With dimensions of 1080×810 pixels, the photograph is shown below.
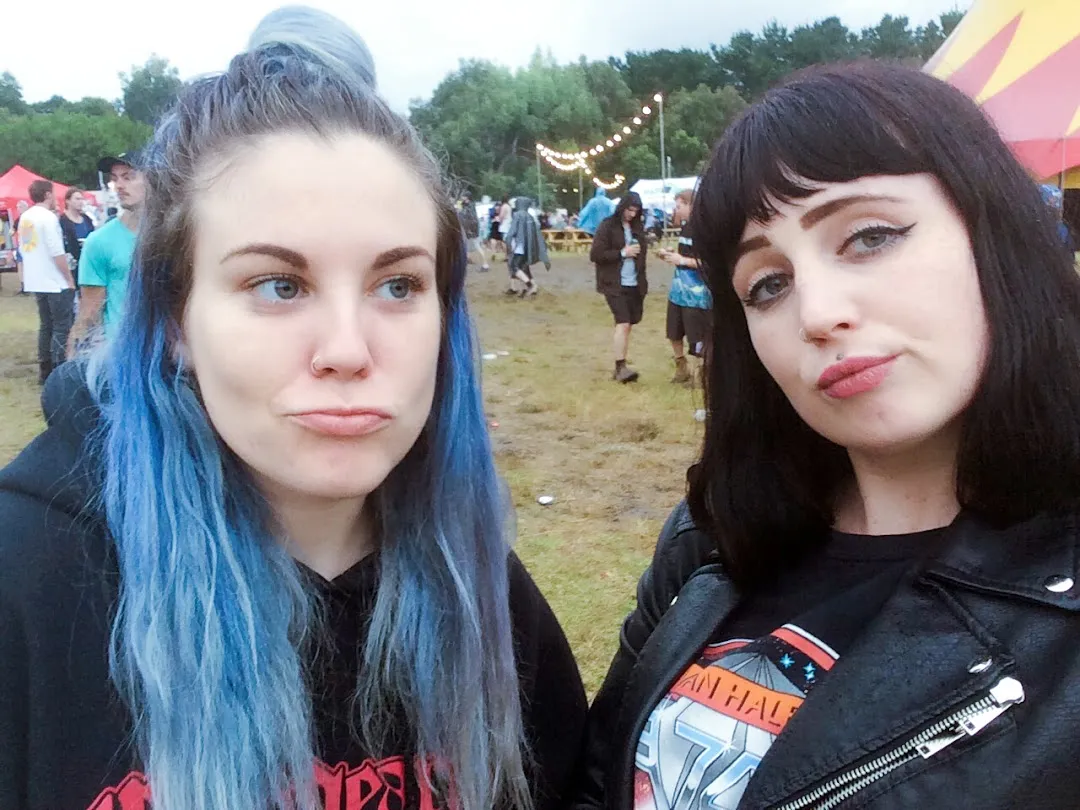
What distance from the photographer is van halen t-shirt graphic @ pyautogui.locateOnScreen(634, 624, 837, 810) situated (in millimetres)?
1167

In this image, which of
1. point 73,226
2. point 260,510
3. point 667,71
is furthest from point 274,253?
point 667,71

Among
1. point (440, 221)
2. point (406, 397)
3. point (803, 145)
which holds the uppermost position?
point (803, 145)

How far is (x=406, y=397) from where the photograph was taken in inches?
45.6

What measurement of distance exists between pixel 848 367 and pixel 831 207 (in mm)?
219

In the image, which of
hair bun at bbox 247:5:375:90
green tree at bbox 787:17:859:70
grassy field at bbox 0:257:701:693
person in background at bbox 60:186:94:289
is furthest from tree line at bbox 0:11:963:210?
hair bun at bbox 247:5:375:90

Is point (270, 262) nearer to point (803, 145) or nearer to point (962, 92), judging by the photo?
point (803, 145)

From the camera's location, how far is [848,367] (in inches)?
44.6

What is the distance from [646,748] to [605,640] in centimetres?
189

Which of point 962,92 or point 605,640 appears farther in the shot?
point 605,640

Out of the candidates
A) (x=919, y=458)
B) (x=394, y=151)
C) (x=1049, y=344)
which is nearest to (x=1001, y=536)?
(x=919, y=458)

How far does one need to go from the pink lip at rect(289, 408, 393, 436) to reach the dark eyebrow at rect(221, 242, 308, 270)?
0.19 m

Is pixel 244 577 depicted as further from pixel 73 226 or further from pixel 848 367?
pixel 73 226

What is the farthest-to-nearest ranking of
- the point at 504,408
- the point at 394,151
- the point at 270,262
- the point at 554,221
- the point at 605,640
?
1. the point at 554,221
2. the point at 504,408
3. the point at 605,640
4. the point at 394,151
5. the point at 270,262

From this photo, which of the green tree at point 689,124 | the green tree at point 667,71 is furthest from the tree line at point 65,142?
the green tree at point 667,71
